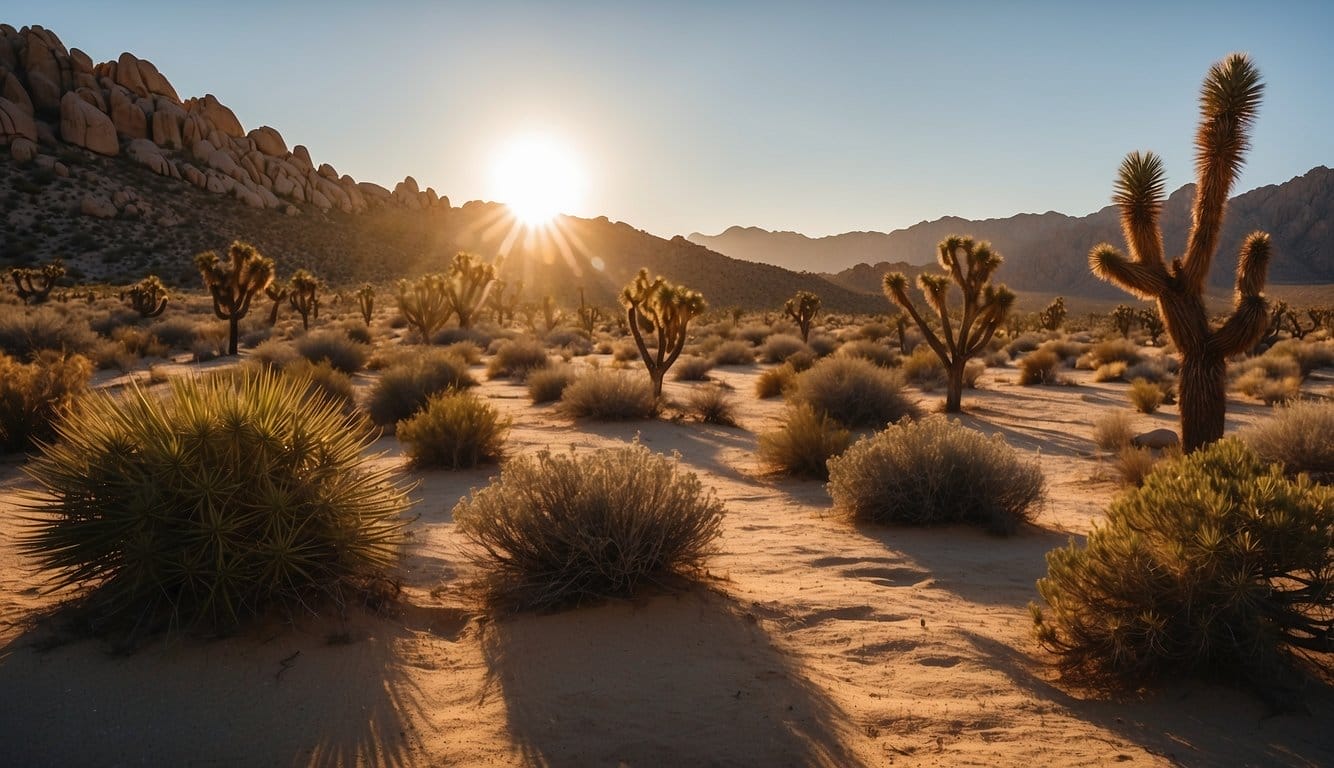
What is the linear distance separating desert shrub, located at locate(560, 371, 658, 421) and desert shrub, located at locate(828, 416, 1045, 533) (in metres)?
6.74

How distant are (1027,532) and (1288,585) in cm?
301

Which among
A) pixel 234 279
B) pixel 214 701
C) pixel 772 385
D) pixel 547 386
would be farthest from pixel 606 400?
pixel 234 279

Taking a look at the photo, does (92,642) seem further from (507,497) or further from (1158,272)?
(1158,272)

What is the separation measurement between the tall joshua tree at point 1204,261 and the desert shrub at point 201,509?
9396 mm

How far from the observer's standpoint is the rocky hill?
56.1 m

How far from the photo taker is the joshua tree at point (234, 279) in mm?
24812

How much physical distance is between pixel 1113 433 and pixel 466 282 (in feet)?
90.6

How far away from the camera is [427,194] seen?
111625 mm

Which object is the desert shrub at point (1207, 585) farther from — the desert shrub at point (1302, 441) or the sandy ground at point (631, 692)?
the desert shrub at point (1302, 441)

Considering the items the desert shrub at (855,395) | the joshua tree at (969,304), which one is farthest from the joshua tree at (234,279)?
the joshua tree at (969,304)

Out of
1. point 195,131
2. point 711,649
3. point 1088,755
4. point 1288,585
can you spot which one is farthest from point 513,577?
point 195,131

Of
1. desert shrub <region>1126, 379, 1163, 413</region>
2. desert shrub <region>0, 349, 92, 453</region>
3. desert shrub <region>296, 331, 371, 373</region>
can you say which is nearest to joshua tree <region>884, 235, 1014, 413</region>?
desert shrub <region>1126, 379, 1163, 413</region>

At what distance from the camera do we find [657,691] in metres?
3.91

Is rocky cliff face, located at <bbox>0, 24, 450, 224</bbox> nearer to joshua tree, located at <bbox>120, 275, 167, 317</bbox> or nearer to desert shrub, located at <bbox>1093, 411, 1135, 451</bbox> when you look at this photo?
joshua tree, located at <bbox>120, 275, 167, 317</bbox>
